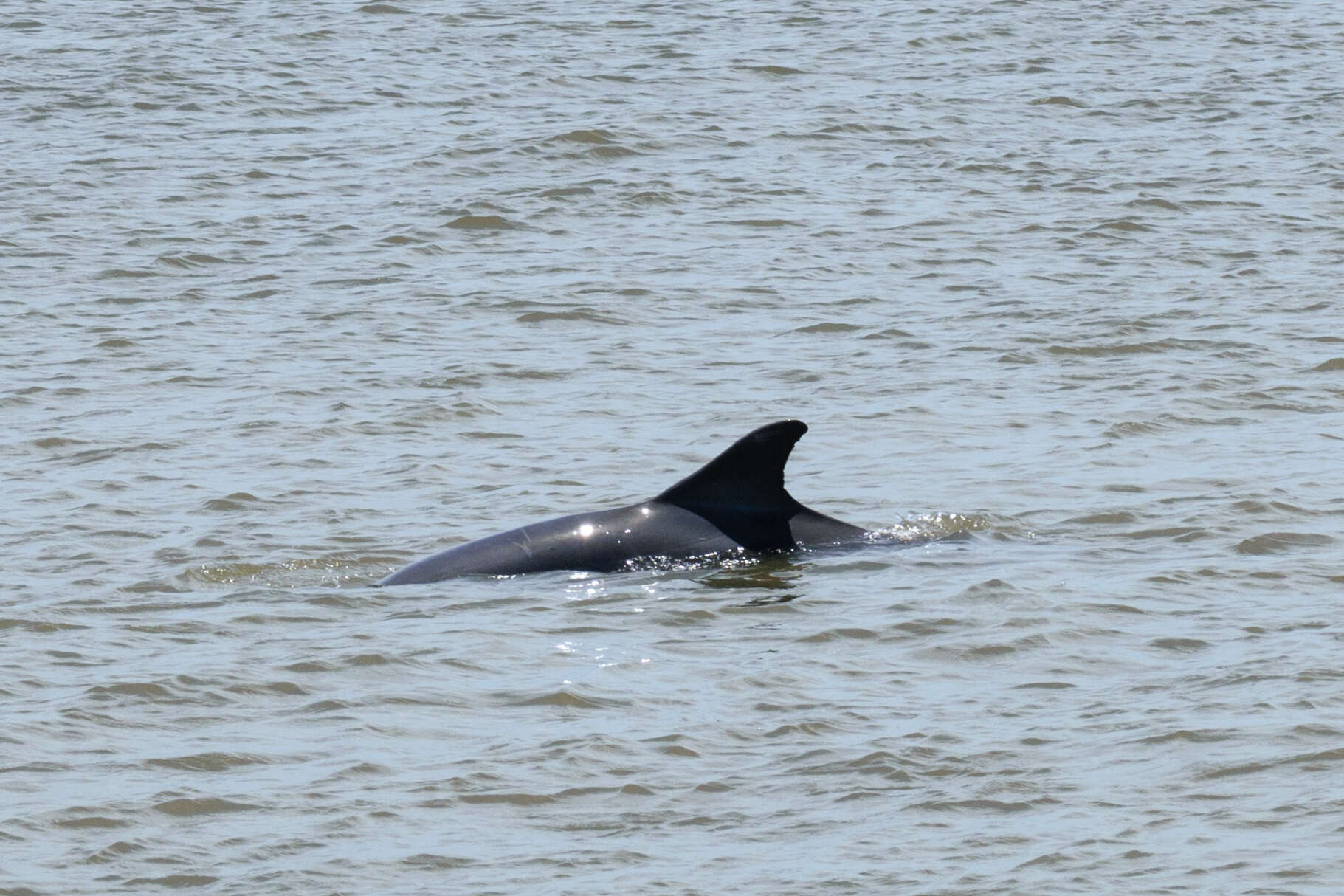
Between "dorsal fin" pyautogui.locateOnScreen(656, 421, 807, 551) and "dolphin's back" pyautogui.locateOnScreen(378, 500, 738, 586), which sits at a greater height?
"dorsal fin" pyautogui.locateOnScreen(656, 421, 807, 551)

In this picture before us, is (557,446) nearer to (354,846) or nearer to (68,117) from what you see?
(354,846)

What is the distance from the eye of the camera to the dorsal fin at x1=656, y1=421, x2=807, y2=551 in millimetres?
12766

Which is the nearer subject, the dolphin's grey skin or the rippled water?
the rippled water

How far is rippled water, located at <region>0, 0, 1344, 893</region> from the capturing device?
9.08 meters

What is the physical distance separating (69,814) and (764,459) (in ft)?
15.4

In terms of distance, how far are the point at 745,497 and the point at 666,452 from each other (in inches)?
114

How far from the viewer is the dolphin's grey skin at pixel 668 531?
12.8 metres

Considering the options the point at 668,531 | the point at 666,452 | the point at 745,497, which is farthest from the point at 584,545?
the point at 666,452

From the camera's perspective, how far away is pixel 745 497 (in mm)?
12945

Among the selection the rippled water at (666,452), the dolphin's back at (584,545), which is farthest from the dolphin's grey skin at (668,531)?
the rippled water at (666,452)

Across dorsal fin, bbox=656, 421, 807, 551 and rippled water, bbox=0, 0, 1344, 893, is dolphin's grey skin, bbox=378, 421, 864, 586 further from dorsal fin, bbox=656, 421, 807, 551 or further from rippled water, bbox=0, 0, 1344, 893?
rippled water, bbox=0, 0, 1344, 893

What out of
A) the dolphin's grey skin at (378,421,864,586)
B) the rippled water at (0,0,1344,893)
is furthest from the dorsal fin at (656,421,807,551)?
the rippled water at (0,0,1344,893)

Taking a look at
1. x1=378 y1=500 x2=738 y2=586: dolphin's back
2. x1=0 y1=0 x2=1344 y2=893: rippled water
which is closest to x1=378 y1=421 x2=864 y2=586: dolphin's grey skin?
x1=378 y1=500 x2=738 y2=586: dolphin's back

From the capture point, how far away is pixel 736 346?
61.6 feet
